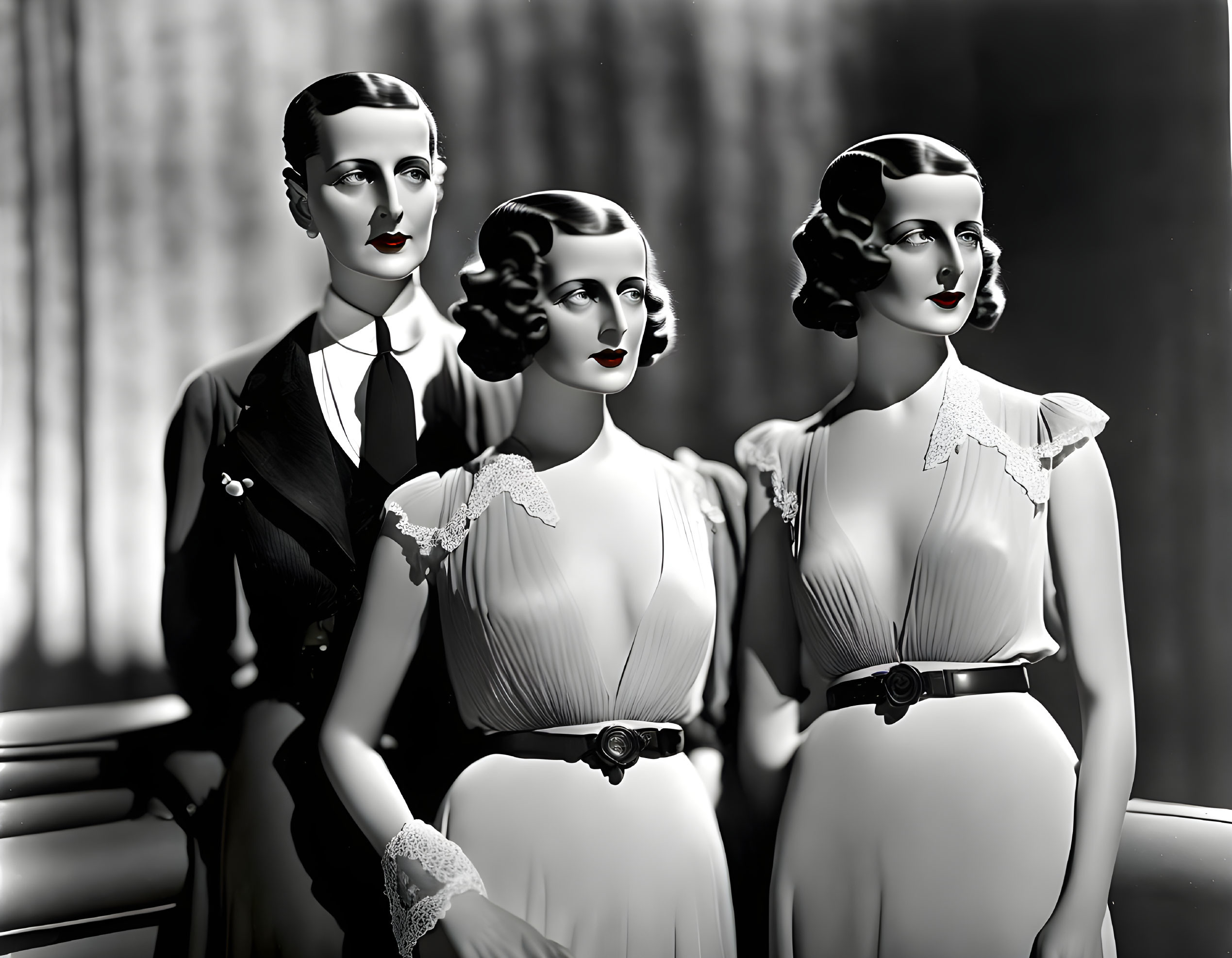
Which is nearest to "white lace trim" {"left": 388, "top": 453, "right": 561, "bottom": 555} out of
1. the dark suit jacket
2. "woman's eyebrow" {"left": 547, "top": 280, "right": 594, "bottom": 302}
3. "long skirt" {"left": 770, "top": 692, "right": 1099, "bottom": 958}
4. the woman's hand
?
the dark suit jacket

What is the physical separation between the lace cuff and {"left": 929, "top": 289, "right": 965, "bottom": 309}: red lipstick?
4.12ft

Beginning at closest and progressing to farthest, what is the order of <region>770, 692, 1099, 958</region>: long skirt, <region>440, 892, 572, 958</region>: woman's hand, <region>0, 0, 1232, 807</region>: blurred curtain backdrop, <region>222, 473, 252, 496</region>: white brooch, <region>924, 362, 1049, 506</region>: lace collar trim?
<region>440, 892, 572, 958</region>: woman's hand < <region>770, 692, 1099, 958</region>: long skirt < <region>924, 362, 1049, 506</region>: lace collar trim < <region>222, 473, 252, 496</region>: white brooch < <region>0, 0, 1232, 807</region>: blurred curtain backdrop

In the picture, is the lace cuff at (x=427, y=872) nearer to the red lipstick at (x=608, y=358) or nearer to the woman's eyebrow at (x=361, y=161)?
the red lipstick at (x=608, y=358)

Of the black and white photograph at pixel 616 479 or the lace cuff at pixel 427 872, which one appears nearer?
the lace cuff at pixel 427 872

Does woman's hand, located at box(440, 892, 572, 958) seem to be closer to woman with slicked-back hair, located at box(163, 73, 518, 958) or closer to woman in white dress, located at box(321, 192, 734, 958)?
woman in white dress, located at box(321, 192, 734, 958)

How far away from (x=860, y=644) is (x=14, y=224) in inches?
70.3

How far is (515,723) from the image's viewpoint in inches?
85.5

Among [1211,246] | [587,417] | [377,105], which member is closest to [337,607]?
[587,417]

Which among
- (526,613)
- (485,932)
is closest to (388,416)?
(526,613)

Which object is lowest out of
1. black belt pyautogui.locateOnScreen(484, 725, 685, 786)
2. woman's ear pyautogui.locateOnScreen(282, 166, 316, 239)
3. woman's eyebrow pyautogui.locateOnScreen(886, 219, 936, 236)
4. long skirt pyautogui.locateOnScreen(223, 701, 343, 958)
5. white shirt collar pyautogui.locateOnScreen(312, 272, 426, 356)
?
long skirt pyautogui.locateOnScreen(223, 701, 343, 958)

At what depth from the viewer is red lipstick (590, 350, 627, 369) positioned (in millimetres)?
2209

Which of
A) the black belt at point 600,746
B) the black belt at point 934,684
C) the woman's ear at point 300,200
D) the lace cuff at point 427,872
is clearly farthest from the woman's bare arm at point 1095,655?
the woman's ear at point 300,200

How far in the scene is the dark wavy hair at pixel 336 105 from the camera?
241 centimetres

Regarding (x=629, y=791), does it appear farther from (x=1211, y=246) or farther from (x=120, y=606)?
(x=1211, y=246)
